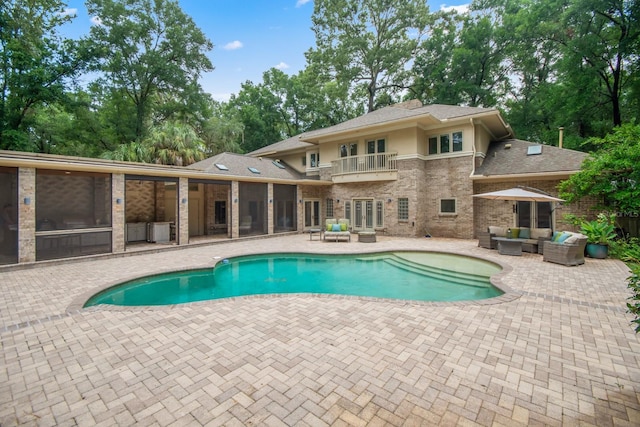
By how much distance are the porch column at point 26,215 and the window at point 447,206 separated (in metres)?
15.2

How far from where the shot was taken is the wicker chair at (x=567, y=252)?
25.2 ft

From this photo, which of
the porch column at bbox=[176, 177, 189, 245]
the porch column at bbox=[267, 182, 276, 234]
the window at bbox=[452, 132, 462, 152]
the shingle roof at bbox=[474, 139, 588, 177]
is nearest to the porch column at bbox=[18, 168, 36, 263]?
the porch column at bbox=[176, 177, 189, 245]

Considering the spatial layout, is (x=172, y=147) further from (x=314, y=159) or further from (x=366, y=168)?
A: (x=366, y=168)

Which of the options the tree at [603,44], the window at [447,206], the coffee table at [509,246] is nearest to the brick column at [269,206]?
the window at [447,206]

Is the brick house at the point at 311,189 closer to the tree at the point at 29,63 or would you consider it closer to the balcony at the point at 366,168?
the balcony at the point at 366,168

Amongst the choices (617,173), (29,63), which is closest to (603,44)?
(617,173)

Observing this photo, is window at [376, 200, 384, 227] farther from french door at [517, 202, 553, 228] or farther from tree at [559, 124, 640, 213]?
tree at [559, 124, 640, 213]

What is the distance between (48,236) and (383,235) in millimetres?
12894

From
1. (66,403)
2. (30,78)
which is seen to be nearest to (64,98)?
(30,78)

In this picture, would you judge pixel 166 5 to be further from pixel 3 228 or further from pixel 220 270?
pixel 220 270

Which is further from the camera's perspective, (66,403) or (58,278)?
(58,278)

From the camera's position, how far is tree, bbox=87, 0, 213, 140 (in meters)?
21.0

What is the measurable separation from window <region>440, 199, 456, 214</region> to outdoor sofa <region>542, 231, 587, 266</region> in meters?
5.45

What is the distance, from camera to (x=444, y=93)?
867 inches
